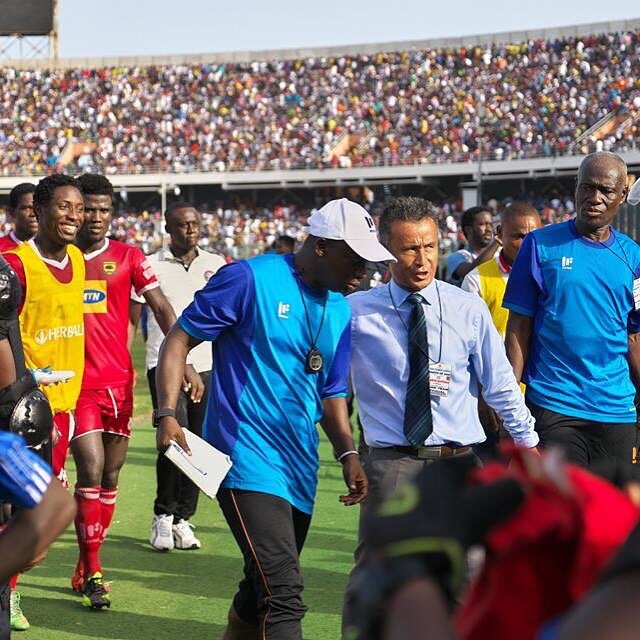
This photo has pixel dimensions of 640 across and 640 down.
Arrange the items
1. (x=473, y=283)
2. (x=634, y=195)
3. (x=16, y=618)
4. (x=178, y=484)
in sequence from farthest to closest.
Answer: (x=178, y=484) < (x=473, y=283) < (x=634, y=195) < (x=16, y=618)

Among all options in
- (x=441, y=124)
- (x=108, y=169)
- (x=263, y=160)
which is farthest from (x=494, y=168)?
(x=108, y=169)

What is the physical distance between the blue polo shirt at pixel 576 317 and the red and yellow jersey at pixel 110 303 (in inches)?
94.3

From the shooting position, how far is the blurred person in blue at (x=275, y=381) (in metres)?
4.74

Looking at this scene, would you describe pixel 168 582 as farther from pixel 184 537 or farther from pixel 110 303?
pixel 110 303

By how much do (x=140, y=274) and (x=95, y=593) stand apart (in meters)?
1.84

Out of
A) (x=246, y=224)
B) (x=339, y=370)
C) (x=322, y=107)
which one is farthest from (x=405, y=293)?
(x=322, y=107)

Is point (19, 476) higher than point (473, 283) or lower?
lower

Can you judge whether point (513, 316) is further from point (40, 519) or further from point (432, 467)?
point (432, 467)

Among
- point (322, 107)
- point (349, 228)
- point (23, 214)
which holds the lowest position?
point (349, 228)

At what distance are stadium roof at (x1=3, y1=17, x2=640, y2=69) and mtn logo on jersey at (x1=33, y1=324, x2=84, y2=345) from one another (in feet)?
142

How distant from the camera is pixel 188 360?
27.3 feet

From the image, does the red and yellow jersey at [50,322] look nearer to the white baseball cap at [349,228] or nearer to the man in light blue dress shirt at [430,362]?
the man in light blue dress shirt at [430,362]

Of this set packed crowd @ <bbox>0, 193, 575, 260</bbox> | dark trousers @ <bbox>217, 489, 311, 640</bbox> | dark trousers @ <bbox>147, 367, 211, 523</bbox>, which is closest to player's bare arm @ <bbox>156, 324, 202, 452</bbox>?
dark trousers @ <bbox>217, 489, 311, 640</bbox>

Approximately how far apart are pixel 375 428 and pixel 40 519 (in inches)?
87.7
